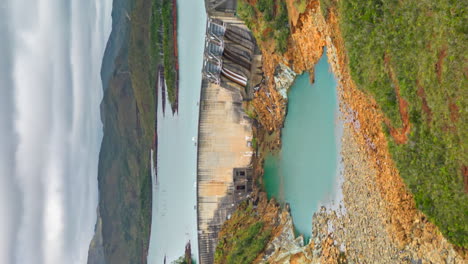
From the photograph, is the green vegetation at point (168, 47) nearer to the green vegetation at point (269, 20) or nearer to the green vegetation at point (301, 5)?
the green vegetation at point (269, 20)

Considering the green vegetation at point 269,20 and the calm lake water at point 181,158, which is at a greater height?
the green vegetation at point 269,20

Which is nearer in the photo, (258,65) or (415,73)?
(415,73)

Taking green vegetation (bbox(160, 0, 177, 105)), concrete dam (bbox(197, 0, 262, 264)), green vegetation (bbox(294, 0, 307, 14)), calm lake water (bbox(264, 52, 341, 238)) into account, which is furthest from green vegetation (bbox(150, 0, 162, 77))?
green vegetation (bbox(294, 0, 307, 14))

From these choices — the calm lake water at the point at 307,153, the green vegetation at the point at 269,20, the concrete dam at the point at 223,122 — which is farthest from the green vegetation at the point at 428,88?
the concrete dam at the point at 223,122

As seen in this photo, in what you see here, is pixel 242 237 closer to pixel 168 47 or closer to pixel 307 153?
pixel 307 153

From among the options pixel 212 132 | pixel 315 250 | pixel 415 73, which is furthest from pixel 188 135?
pixel 415 73

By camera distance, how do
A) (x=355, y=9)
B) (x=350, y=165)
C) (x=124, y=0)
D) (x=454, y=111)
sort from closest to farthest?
(x=454, y=111) → (x=355, y=9) → (x=350, y=165) → (x=124, y=0)

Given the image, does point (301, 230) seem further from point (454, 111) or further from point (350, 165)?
point (454, 111)
